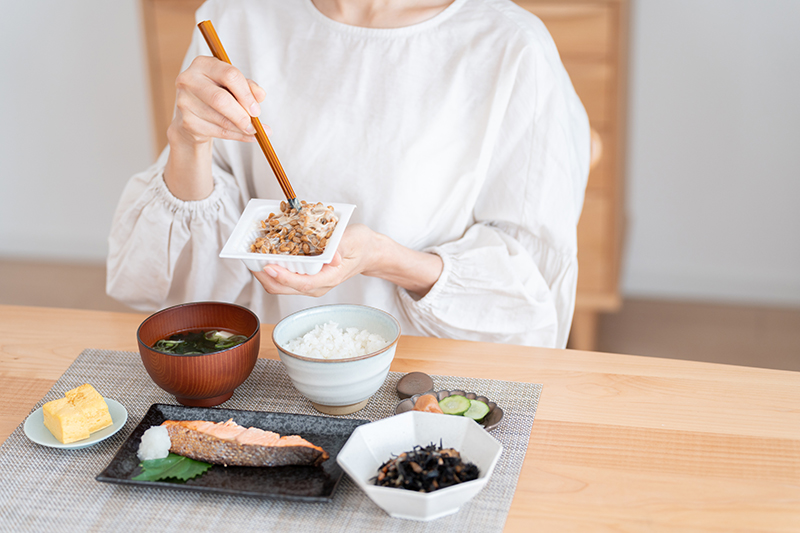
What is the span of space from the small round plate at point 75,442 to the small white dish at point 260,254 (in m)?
0.25

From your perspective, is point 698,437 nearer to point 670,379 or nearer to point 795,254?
point 670,379

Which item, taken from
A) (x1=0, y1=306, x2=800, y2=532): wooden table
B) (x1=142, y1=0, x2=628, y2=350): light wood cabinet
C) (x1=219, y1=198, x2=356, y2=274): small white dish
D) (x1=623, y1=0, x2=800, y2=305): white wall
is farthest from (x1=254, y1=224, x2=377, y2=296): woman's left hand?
(x1=623, y1=0, x2=800, y2=305): white wall

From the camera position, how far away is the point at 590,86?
8.11 ft

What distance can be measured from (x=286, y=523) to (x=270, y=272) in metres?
0.36

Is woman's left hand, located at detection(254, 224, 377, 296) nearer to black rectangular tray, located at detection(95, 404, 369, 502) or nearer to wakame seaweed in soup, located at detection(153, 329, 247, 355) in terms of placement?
wakame seaweed in soup, located at detection(153, 329, 247, 355)

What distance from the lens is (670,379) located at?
113 centimetres

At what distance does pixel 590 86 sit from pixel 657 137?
2.24 feet

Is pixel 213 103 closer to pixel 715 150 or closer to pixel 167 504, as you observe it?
pixel 167 504

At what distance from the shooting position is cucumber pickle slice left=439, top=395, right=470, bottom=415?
3.34ft

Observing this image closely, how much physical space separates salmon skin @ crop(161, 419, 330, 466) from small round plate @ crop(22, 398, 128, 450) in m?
0.10

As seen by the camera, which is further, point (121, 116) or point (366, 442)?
point (121, 116)

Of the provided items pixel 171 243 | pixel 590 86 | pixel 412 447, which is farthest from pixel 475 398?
pixel 590 86

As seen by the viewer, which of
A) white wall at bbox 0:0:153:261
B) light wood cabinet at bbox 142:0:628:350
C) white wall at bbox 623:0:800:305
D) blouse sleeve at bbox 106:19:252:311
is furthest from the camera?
white wall at bbox 0:0:153:261

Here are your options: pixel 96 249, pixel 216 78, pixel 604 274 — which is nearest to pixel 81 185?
pixel 96 249
